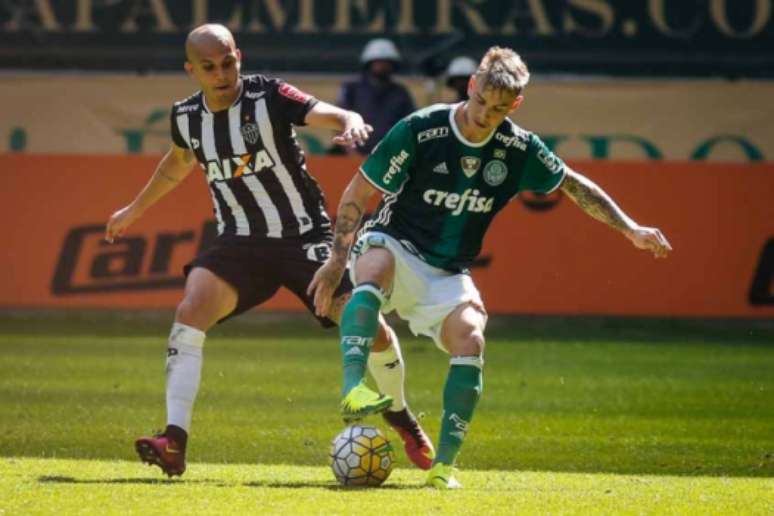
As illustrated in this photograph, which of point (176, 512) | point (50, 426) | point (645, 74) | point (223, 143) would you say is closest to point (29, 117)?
point (645, 74)

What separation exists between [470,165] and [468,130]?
152 mm

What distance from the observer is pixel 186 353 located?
8703 millimetres

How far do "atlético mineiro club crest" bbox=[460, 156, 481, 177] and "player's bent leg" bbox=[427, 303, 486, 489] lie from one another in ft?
2.13

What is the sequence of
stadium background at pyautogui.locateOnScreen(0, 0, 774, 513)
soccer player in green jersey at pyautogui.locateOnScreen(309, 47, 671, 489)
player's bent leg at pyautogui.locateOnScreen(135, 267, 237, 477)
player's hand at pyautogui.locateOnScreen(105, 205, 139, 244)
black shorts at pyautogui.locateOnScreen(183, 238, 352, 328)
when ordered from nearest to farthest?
soccer player in green jersey at pyautogui.locateOnScreen(309, 47, 671, 489) → player's bent leg at pyautogui.locateOnScreen(135, 267, 237, 477) → black shorts at pyautogui.locateOnScreen(183, 238, 352, 328) → player's hand at pyautogui.locateOnScreen(105, 205, 139, 244) → stadium background at pyautogui.locateOnScreen(0, 0, 774, 513)

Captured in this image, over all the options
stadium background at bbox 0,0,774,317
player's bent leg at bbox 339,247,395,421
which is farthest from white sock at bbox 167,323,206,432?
stadium background at bbox 0,0,774,317

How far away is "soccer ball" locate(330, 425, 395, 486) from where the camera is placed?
26.3 ft

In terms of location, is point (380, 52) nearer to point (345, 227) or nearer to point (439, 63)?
point (439, 63)

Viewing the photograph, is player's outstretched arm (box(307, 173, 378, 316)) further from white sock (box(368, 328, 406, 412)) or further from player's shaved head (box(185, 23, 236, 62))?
player's shaved head (box(185, 23, 236, 62))

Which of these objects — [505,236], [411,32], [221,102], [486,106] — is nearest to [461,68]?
[411,32]

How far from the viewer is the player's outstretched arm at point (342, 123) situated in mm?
8375

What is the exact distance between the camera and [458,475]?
8906mm

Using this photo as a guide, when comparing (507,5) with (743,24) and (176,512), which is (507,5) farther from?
(176,512)

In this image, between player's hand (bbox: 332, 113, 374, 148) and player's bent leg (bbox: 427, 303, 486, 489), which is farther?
player's hand (bbox: 332, 113, 374, 148)

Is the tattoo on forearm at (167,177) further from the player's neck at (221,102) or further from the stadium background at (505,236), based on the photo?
the stadium background at (505,236)
